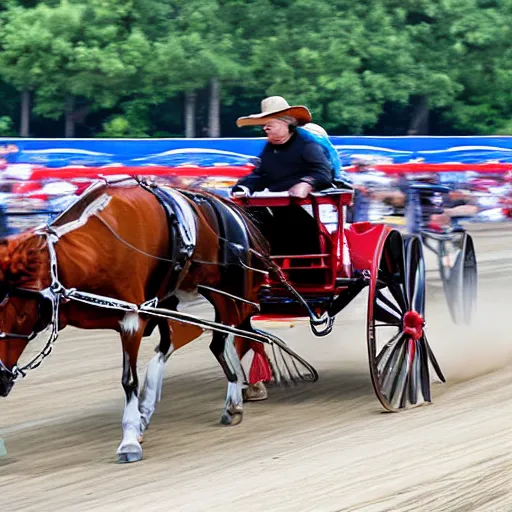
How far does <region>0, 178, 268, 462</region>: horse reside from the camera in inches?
265

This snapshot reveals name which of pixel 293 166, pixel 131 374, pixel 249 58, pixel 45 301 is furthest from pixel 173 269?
pixel 249 58

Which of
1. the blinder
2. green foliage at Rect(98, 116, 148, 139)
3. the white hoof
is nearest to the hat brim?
the blinder

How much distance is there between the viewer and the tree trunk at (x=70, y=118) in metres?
30.3

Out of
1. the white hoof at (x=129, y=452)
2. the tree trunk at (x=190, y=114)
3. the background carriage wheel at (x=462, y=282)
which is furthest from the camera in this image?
the tree trunk at (x=190, y=114)

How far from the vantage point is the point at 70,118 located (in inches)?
1205

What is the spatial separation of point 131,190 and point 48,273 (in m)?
0.86

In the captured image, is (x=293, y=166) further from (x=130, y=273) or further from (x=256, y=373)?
(x=130, y=273)

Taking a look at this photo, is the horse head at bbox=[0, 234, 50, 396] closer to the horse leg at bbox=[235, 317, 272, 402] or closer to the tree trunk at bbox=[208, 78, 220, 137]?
the horse leg at bbox=[235, 317, 272, 402]

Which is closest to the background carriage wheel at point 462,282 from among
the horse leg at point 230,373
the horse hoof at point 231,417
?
the horse leg at point 230,373

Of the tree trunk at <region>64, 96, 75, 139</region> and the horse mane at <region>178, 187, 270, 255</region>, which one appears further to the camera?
the tree trunk at <region>64, 96, 75, 139</region>

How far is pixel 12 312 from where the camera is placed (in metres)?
6.74

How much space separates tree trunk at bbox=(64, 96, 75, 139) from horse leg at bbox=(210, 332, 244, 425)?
22656 mm

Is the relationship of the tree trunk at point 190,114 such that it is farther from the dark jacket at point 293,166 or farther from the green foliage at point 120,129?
the dark jacket at point 293,166

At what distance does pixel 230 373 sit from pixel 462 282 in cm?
415
